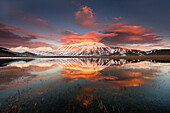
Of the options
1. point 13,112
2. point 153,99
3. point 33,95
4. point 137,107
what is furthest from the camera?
point 33,95

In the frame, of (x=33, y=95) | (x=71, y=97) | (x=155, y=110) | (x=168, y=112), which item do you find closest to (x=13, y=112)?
(x=33, y=95)

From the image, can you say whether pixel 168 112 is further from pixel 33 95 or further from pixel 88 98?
pixel 33 95

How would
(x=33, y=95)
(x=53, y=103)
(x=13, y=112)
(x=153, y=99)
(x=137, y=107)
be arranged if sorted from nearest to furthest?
(x=13, y=112) → (x=137, y=107) → (x=53, y=103) → (x=153, y=99) → (x=33, y=95)

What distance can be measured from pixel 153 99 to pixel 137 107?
3.09 metres

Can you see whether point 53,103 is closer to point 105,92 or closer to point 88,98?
point 88,98

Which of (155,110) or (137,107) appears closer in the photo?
(155,110)

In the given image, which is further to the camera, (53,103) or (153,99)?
(153,99)

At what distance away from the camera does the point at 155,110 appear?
28.3ft

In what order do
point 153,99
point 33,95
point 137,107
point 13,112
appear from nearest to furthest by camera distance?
point 13,112 → point 137,107 → point 153,99 → point 33,95

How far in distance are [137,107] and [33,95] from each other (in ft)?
39.0

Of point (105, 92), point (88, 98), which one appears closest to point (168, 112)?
point (105, 92)

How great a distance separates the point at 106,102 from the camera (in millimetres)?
10109

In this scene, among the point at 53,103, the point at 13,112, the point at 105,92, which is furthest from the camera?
the point at 105,92

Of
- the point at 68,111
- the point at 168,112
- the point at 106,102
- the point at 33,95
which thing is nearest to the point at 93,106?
the point at 106,102
